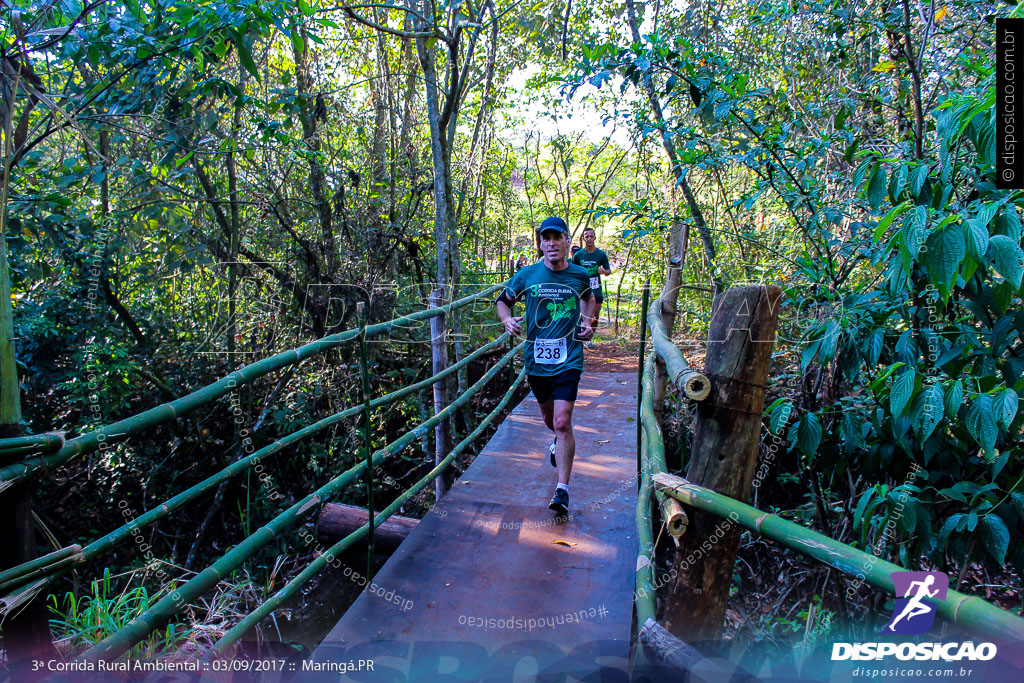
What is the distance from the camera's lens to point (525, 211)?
350 inches

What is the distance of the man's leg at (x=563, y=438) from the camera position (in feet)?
9.91

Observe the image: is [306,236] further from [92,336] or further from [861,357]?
[861,357]

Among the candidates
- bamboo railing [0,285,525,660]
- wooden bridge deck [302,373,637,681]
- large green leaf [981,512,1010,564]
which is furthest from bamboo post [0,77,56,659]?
large green leaf [981,512,1010,564]

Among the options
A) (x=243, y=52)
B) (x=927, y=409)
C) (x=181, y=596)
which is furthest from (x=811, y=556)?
(x=243, y=52)

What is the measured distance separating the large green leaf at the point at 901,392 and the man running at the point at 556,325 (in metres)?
1.43

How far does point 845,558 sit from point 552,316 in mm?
2177

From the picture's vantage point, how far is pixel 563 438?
304cm

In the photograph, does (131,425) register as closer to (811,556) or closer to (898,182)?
(811,556)

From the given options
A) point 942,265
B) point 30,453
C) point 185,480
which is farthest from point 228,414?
point 942,265

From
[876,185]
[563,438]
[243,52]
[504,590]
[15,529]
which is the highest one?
[243,52]

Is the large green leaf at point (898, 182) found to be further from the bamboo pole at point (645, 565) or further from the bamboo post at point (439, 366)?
the bamboo post at point (439, 366)

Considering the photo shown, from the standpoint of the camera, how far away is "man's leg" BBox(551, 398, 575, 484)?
3021 mm

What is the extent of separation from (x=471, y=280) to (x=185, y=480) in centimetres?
354

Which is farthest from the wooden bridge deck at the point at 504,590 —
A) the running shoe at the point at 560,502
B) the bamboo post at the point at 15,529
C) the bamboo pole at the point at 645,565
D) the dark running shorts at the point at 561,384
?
the bamboo post at the point at 15,529
